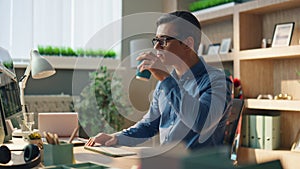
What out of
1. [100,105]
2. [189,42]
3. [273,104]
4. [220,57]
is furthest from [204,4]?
[189,42]

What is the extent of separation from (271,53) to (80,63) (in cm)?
175

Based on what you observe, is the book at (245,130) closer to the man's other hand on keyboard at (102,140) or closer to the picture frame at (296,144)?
the picture frame at (296,144)

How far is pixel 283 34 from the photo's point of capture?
2975 millimetres

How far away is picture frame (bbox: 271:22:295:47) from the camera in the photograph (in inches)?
115

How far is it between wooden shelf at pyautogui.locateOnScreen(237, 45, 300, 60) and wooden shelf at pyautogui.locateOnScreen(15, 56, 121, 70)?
1294 mm

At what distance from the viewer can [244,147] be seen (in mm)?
3078

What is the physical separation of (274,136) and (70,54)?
1947 mm

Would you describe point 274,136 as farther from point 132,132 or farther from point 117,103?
point 132,132

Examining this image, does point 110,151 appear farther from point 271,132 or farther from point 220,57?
point 220,57

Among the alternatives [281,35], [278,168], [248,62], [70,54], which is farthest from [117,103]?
[278,168]

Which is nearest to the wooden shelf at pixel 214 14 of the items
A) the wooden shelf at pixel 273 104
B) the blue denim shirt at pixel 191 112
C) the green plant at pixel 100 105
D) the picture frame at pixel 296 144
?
the wooden shelf at pixel 273 104

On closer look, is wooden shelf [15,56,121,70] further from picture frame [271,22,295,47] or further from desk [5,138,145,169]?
desk [5,138,145,169]

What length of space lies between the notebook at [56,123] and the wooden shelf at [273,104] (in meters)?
1.63

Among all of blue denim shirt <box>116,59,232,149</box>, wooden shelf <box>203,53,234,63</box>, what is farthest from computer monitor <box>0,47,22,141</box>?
wooden shelf <box>203,53,234,63</box>
